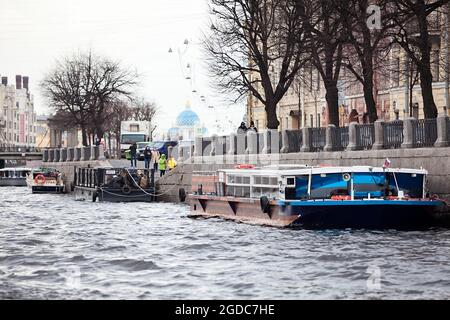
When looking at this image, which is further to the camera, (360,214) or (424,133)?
(424,133)

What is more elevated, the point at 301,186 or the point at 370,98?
the point at 370,98

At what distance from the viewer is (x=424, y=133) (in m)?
43.1

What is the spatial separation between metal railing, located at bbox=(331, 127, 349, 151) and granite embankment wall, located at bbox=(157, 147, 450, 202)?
497mm

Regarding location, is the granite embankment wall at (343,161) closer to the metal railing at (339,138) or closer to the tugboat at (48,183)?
the metal railing at (339,138)

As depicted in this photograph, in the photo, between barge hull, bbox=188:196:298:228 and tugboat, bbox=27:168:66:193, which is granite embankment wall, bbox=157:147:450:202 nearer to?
barge hull, bbox=188:196:298:228

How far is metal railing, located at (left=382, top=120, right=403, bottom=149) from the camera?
147 ft

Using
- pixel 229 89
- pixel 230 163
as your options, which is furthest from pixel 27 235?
pixel 229 89

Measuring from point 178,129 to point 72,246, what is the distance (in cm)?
16313

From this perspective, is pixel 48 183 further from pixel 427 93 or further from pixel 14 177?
pixel 427 93

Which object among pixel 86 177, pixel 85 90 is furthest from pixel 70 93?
pixel 86 177

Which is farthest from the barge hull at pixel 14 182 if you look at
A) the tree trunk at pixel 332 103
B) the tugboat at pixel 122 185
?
the tree trunk at pixel 332 103

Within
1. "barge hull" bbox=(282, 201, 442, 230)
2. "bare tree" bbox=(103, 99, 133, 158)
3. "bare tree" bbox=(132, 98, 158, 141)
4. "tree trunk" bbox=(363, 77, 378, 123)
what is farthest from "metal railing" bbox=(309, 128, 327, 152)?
"bare tree" bbox=(132, 98, 158, 141)

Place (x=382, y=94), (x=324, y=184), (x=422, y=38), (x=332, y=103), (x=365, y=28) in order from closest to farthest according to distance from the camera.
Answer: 1. (x=324, y=184)
2. (x=422, y=38)
3. (x=365, y=28)
4. (x=332, y=103)
5. (x=382, y=94)

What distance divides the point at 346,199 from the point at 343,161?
35.1ft
